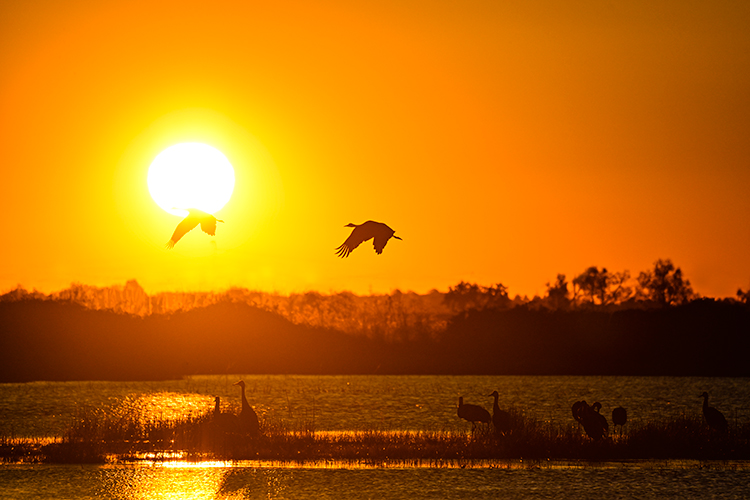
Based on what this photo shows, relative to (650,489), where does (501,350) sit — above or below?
above

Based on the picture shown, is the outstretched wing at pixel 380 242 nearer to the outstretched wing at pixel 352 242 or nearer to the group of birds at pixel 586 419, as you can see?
the outstretched wing at pixel 352 242

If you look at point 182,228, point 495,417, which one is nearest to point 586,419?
point 495,417

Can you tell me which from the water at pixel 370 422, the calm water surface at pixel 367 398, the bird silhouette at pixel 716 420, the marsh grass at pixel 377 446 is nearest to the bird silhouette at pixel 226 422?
the marsh grass at pixel 377 446

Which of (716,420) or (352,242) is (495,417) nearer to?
(716,420)

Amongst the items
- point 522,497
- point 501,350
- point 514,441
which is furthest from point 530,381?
point 522,497

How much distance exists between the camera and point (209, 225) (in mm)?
21344

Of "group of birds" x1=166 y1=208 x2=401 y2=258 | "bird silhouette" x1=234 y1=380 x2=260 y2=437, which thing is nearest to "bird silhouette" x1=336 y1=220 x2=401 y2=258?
"group of birds" x1=166 y1=208 x2=401 y2=258

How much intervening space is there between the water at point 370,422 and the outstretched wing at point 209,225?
6.05m

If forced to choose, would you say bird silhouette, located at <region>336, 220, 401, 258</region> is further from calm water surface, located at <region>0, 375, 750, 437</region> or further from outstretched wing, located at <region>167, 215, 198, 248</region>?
calm water surface, located at <region>0, 375, 750, 437</region>

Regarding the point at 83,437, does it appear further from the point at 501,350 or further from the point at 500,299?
the point at 500,299

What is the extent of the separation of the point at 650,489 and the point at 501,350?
6868 cm

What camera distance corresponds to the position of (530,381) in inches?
3270

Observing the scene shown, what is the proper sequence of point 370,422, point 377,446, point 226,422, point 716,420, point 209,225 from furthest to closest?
point 370,422 < point 716,420 < point 226,422 < point 377,446 < point 209,225

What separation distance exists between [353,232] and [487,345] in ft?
236
